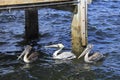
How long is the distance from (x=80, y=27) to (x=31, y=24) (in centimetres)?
326

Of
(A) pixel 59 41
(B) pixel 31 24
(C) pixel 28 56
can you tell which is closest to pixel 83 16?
(C) pixel 28 56

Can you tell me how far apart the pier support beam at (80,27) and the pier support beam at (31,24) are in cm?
283

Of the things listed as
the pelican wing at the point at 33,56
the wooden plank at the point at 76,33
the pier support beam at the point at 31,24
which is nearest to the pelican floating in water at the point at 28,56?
the pelican wing at the point at 33,56

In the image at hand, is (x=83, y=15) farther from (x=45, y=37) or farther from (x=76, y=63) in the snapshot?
(x=45, y=37)

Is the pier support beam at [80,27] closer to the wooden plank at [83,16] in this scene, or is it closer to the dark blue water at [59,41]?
the wooden plank at [83,16]

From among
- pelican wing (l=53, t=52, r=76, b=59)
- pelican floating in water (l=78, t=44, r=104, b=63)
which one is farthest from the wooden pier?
pelican wing (l=53, t=52, r=76, b=59)

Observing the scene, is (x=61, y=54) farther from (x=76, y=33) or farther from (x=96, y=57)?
(x=96, y=57)

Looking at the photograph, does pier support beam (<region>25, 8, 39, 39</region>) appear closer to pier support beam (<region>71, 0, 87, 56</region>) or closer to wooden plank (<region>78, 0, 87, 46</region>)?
pier support beam (<region>71, 0, 87, 56</region>)

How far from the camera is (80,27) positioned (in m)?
15.7

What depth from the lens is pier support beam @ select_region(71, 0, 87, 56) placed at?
15.6 m

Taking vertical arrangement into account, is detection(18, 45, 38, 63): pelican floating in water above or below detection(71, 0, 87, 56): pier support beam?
below

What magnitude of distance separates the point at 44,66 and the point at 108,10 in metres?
9.80

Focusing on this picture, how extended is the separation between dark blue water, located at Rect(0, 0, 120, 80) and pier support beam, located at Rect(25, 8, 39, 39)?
293 mm

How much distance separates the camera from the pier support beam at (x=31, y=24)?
18.4 m
